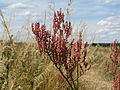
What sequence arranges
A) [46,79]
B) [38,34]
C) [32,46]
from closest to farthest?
[38,34]
[46,79]
[32,46]

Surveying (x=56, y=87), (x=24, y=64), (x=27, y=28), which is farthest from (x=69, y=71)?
(x=27, y=28)

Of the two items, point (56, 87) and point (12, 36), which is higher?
point (12, 36)

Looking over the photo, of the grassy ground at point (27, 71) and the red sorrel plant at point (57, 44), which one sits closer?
the red sorrel plant at point (57, 44)

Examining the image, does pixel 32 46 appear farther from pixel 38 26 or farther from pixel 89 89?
pixel 38 26

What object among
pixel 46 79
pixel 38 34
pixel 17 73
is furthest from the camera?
pixel 46 79

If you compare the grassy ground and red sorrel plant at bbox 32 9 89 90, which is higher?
red sorrel plant at bbox 32 9 89 90

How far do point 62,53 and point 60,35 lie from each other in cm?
A: 23

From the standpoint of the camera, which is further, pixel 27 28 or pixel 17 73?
pixel 27 28

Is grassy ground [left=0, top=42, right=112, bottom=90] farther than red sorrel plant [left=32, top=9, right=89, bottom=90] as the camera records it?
Yes

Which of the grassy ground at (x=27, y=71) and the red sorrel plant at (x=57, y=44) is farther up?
the red sorrel plant at (x=57, y=44)

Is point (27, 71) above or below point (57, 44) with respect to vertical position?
below

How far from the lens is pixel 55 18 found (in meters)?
3.07

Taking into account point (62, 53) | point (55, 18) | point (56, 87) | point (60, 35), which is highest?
point (55, 18)

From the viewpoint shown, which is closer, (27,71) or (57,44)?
(57,44)
